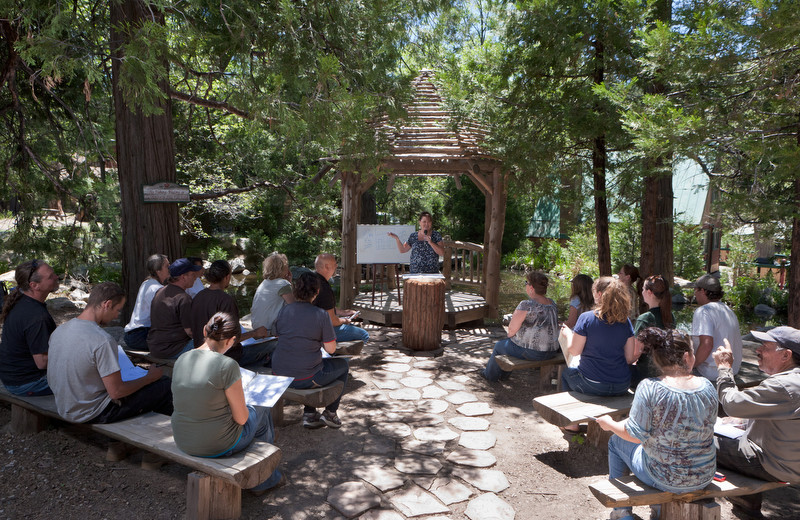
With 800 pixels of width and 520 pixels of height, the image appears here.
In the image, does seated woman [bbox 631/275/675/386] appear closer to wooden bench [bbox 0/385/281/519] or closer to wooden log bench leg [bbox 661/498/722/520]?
wooden log bench leg [bbox 661/498/722/520]

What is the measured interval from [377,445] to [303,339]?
1.06m

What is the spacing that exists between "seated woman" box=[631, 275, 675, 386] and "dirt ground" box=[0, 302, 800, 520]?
3.00 feet

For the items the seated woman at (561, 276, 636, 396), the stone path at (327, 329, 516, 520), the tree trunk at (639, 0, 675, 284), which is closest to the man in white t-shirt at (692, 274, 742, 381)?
the seated woman at (561, 276, 636, 396)

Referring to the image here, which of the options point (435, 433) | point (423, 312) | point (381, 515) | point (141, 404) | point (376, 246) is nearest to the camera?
point (381, 515)

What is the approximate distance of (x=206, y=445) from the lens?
10.4 ft

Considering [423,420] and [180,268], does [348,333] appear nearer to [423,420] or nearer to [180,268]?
[423,420]

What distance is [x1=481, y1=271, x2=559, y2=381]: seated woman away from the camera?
207 inches

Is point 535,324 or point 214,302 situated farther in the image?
point 535,324

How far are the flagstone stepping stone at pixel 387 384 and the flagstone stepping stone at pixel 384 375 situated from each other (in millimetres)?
68

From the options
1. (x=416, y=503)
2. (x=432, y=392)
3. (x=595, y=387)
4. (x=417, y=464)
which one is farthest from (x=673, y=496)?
(x=432, y=392)

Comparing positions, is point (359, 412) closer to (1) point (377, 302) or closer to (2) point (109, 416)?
(2) point (109, 416)

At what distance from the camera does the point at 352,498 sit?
3.63 metres

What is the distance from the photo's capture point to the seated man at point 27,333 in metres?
4.03

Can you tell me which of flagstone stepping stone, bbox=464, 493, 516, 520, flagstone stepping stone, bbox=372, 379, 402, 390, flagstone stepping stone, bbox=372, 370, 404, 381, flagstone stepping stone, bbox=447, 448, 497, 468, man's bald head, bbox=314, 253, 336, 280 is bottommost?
flagstone stepping stone, bbox=464, 493, 516, 520
